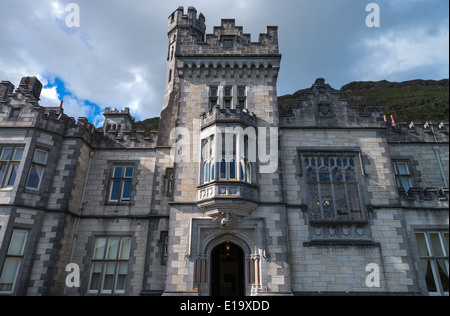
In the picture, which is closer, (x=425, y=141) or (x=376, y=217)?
(x=376, y=217)

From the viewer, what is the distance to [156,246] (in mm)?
14289

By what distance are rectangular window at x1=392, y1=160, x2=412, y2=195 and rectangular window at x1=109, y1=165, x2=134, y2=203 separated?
15.5 meters

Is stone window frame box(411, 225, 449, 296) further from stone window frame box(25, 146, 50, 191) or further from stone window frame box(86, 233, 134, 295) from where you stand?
stone window frame box(25, 146, 50, 191)

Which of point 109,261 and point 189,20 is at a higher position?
point 189,20

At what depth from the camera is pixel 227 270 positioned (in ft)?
48.0

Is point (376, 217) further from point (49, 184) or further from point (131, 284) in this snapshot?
point (49, 184)

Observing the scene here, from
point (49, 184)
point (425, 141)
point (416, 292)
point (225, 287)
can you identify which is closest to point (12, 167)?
point (49, 184)

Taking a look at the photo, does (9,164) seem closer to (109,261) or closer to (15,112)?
(15,112)

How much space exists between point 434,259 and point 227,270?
32.6ft

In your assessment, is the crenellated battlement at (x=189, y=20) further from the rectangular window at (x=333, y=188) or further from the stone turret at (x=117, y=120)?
the rectangular window at (x=333, y=188)

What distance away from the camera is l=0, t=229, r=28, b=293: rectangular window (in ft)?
39.8

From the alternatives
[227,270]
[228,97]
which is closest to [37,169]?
[228,97]

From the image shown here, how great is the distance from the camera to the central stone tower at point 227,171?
40.3 feet
